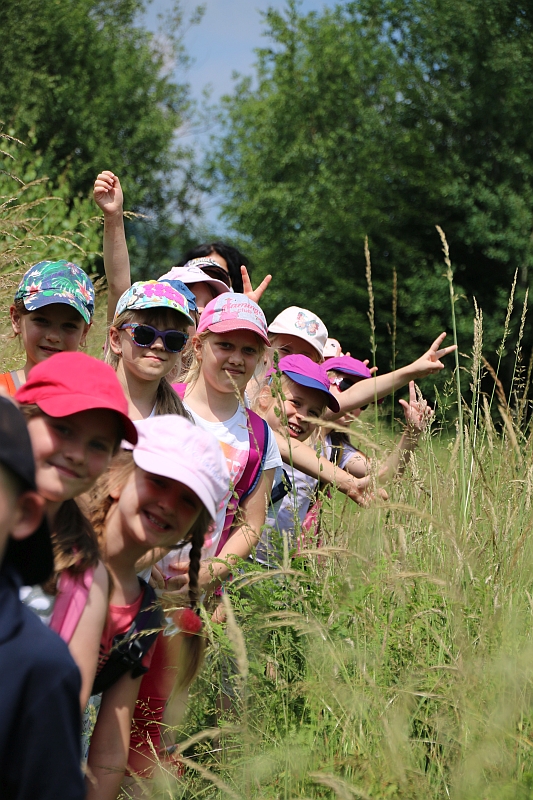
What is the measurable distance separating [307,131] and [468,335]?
18325 millimetres

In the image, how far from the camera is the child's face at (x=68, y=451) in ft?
5.95

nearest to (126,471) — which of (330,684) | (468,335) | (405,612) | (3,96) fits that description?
(330,684)

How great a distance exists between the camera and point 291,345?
4.55 metres

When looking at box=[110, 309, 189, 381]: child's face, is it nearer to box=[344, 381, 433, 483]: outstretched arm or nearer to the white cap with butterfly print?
box=[344, 381, 433, 483]: outstretched arm

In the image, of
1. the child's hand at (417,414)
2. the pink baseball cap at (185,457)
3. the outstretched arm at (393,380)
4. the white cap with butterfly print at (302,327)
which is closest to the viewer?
the pink baseball cap at (185,457)

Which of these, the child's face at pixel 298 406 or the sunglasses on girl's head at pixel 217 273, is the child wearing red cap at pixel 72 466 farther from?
the sunglasses on girl's head at pixel 217 273

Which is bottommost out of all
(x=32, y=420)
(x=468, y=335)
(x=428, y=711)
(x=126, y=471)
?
(x=468, y=335)

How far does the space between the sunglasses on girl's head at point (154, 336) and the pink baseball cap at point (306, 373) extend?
728mm

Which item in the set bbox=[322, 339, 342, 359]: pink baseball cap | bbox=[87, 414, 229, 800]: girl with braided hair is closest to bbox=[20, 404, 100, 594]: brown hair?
bbox=[87, 414, 229, 800]: girl with braided hair

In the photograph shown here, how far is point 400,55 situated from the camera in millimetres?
26141

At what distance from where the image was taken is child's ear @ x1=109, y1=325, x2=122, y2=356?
3.30 m

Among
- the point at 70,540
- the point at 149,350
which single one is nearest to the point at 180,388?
the point at 149,350

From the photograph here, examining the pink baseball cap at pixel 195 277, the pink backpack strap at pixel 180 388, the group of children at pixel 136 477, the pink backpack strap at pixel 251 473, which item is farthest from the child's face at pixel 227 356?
the pink baseball cap at pixel 195 277

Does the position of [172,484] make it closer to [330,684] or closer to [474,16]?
[330,684]
